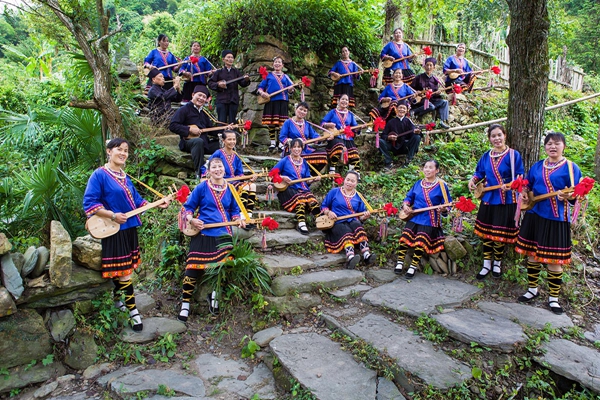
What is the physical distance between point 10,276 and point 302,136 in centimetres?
498

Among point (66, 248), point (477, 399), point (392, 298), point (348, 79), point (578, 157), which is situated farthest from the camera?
point (348, 79)

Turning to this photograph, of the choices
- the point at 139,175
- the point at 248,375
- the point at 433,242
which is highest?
the point at 139,175

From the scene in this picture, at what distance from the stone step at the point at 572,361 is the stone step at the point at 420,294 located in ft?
3.25

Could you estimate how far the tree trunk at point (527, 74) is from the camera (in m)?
5.00

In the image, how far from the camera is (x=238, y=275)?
181 inches

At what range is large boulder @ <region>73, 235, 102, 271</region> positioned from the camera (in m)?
3.86

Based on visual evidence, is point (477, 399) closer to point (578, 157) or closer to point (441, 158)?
point (441, 158)

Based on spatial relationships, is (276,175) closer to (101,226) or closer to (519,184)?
(101,226)

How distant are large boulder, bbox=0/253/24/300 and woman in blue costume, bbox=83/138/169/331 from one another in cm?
68

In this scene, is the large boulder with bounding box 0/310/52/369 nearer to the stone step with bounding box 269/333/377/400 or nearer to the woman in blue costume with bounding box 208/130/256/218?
the stone step with bounding box 269/333/377/400

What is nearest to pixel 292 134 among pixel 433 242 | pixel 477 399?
pixel 433 242

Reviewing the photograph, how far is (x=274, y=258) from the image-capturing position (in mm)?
5191

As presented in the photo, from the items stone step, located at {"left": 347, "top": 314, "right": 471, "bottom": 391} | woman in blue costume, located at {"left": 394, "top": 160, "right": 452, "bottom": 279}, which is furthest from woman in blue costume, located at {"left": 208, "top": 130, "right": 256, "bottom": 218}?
stone step, located at {"left": 347, "top": 314, "right": 471, "bottom": 391}

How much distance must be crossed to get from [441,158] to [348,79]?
2743 millimetres
